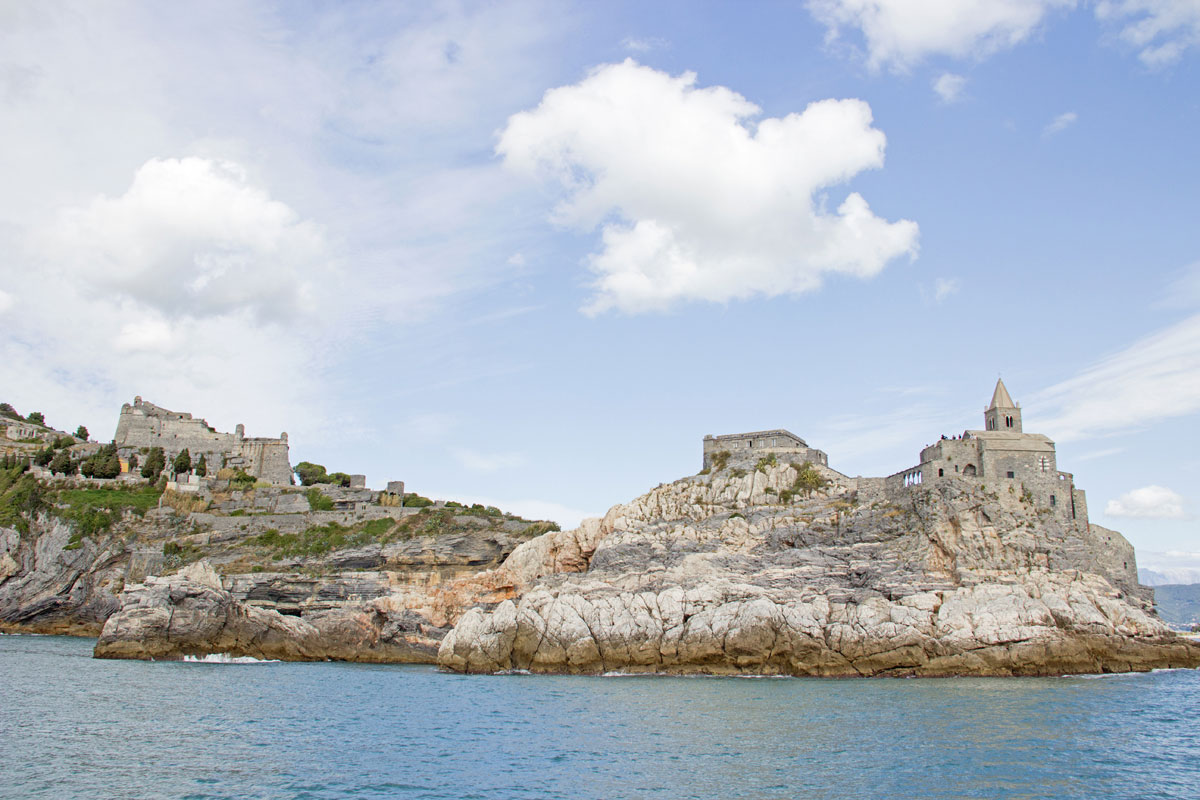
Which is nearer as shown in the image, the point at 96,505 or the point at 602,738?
the point at 602,738

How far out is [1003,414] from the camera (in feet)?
202

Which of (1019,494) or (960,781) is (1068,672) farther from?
(960,781)

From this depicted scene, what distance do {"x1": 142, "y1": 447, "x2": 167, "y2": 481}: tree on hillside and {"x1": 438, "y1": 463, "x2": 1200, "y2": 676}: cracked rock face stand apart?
54746 millimetres

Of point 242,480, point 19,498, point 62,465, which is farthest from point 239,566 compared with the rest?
point 62,465

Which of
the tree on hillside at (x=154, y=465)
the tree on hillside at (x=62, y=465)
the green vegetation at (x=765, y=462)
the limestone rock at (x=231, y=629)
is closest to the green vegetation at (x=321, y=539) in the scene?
the limestone rock at (x=231, y=629)

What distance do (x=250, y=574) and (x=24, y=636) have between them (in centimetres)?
2053

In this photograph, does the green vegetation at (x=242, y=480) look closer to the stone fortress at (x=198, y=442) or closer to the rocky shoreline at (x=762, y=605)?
the stone fortress at (x=198, y=442)

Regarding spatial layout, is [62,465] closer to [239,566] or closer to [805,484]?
[239,566]

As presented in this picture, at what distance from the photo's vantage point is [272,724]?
31844mm

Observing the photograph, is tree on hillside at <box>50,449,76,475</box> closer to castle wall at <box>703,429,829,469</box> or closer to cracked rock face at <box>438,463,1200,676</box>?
cracked rock face at <box>438,463,1200,676</box>

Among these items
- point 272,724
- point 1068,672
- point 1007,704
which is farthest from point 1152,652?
point 272,724

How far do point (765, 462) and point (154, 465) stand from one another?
68166mm

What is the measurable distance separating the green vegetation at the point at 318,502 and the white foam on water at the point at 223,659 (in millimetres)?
24663

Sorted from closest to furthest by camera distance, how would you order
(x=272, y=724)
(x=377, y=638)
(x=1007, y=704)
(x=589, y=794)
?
(x=589, y=794) → (x=272, y=724) → (x=1007, y=704) → (x=377, y=638)
